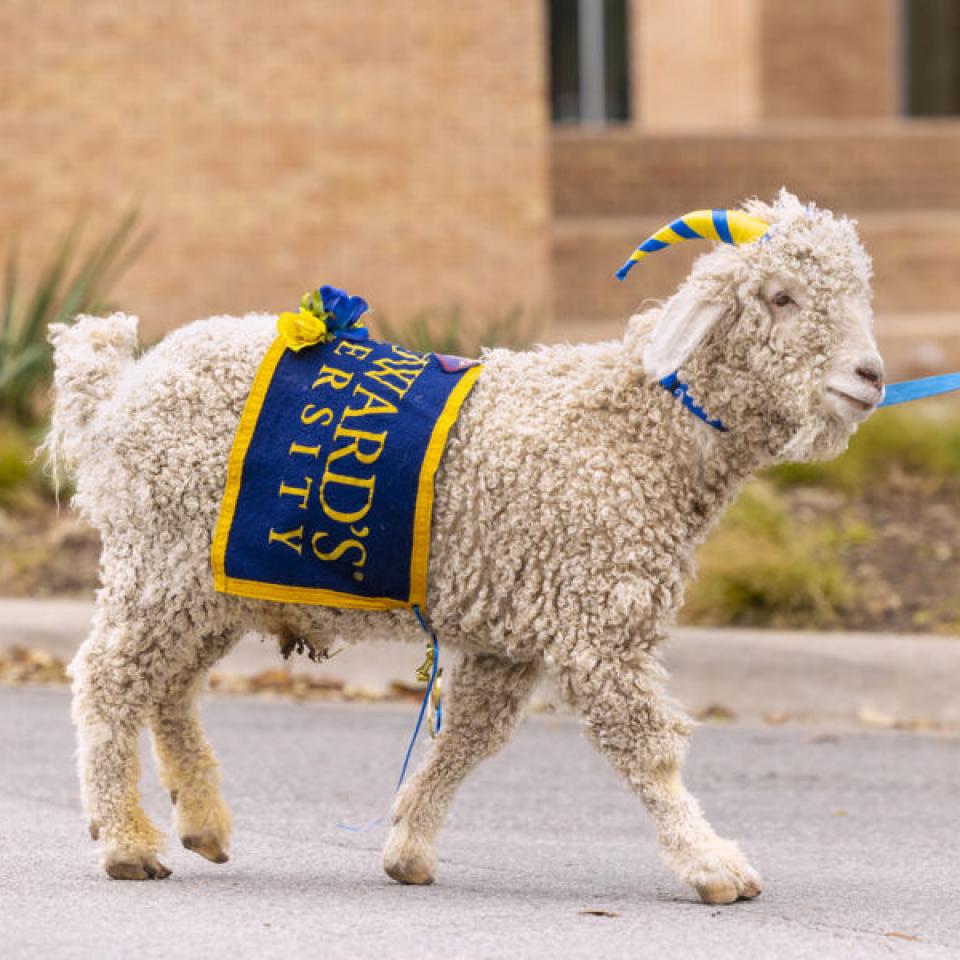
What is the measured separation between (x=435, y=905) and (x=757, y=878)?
80cm

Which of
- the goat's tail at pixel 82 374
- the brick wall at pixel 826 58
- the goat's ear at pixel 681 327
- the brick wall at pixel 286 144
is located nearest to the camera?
the goat's ear at pixel 681 327

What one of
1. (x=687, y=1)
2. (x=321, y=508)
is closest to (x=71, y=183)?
(x=687, y=1)

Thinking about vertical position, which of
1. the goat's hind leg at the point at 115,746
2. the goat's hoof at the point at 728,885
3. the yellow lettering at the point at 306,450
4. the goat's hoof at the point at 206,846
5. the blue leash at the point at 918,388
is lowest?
the goat's hoof at the point at 206,846

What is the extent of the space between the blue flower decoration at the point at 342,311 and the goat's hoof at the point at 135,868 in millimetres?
1466

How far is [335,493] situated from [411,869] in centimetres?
104

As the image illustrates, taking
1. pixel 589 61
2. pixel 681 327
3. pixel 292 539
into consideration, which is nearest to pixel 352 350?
pixel 292 539

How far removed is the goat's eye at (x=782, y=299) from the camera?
494 cm

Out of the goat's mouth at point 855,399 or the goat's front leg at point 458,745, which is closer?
the goat's mouth at point 855,399

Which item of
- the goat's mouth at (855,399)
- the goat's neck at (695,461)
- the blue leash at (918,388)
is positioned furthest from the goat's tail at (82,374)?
the blue leash at (918,388)

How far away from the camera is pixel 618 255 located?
48.7 ft

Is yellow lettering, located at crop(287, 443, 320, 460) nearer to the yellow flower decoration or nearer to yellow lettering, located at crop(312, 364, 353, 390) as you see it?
yellow lettering, located at crop(312, 364, 353, 390)

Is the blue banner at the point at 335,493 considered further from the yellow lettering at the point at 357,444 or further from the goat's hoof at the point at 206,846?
the goat's hoof at the point at 206,846

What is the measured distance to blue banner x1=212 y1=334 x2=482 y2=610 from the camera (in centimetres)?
500

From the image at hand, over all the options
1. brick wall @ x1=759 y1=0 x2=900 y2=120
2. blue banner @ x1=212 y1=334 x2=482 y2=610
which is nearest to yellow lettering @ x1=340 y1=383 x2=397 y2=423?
blue banner @ x1=212 y1=334 x2=482 y2=610
